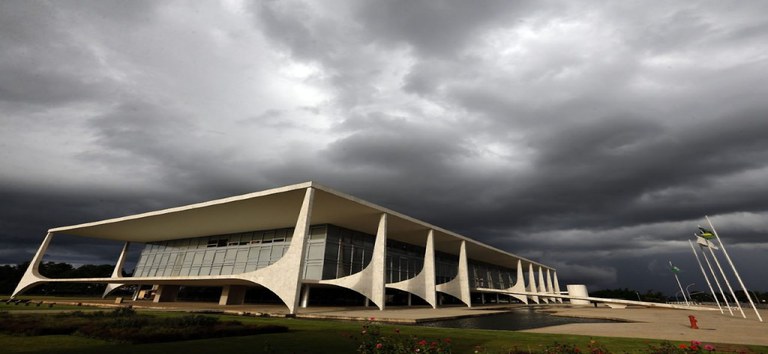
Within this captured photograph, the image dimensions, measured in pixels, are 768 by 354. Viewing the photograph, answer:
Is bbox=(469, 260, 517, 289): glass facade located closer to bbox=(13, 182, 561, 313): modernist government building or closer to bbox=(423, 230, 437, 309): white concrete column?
bbox=(13, 182, 561, 313): modernist government building

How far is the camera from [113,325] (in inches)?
454

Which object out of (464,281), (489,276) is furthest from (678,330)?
(489,276)

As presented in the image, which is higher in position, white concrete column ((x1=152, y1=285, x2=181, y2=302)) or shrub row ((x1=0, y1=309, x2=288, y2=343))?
white concrete column ((x1=152, y1=285, x2=181, y2=302))

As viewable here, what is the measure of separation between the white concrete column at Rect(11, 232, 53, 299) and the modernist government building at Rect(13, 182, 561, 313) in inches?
5.9

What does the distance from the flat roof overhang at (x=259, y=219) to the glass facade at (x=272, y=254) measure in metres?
1.20

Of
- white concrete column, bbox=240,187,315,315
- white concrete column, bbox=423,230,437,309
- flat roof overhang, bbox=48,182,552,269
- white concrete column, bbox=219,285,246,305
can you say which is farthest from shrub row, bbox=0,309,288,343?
white concrete column, bbox=423,230,437,309

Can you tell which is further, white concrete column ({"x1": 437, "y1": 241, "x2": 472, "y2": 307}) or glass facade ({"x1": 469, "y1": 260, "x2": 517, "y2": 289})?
Result: glass facade ({"x1": 469, "y1": 260, "x2": 517, "y2": 289})

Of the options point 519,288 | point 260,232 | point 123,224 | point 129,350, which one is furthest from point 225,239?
point 519,288

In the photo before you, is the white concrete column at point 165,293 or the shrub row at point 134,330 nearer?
the shrub row at point 134,330

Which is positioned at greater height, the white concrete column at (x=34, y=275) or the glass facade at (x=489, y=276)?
the glass facade at (x=489, y=276)

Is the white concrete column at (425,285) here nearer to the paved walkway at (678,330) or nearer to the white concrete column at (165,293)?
the paved walkway at (678,330)

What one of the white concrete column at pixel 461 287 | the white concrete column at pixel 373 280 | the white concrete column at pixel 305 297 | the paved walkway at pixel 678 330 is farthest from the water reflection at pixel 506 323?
the white concrete column at pixel 461 287

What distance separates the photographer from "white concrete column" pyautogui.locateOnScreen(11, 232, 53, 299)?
47922mm

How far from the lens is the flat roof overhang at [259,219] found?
30881 mm
